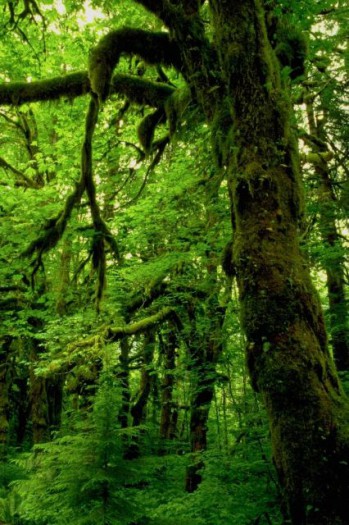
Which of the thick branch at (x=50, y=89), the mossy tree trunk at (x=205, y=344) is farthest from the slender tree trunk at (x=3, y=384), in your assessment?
the thick branch at (x=50, y=89)

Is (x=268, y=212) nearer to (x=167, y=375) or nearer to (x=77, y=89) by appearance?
(x=77, y=89)

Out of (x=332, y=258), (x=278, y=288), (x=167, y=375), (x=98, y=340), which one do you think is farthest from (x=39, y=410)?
(x=278, y=288)

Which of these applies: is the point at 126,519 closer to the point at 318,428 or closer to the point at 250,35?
the point at 318,428

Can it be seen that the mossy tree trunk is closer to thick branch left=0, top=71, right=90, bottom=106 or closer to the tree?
thick branch left=0, top=71, right=90, bottom=106

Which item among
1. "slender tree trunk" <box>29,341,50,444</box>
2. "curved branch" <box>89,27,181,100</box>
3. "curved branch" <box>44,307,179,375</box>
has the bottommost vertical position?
"slender tree trunk" <box>29,341,50,444</box>

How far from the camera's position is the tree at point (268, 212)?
2.57 metres

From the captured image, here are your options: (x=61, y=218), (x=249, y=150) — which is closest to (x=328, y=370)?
(x=249, y=150)

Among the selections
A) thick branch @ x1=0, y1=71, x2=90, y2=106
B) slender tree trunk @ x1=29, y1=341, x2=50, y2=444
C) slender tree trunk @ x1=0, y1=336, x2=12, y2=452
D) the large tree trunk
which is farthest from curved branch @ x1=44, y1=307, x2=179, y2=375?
slender tree trunk @ x1=0, y1=336, x2=12, y2=452

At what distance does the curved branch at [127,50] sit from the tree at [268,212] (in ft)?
0.03

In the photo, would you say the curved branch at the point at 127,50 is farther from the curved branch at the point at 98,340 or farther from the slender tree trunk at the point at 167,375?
the slender tree trunk at the point at 167,375

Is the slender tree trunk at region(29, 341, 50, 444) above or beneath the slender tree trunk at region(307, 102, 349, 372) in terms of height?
beneath

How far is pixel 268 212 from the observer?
10.2 feet

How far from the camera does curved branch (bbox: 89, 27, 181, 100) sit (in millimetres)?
4168

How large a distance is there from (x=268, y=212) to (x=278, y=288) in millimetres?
616
